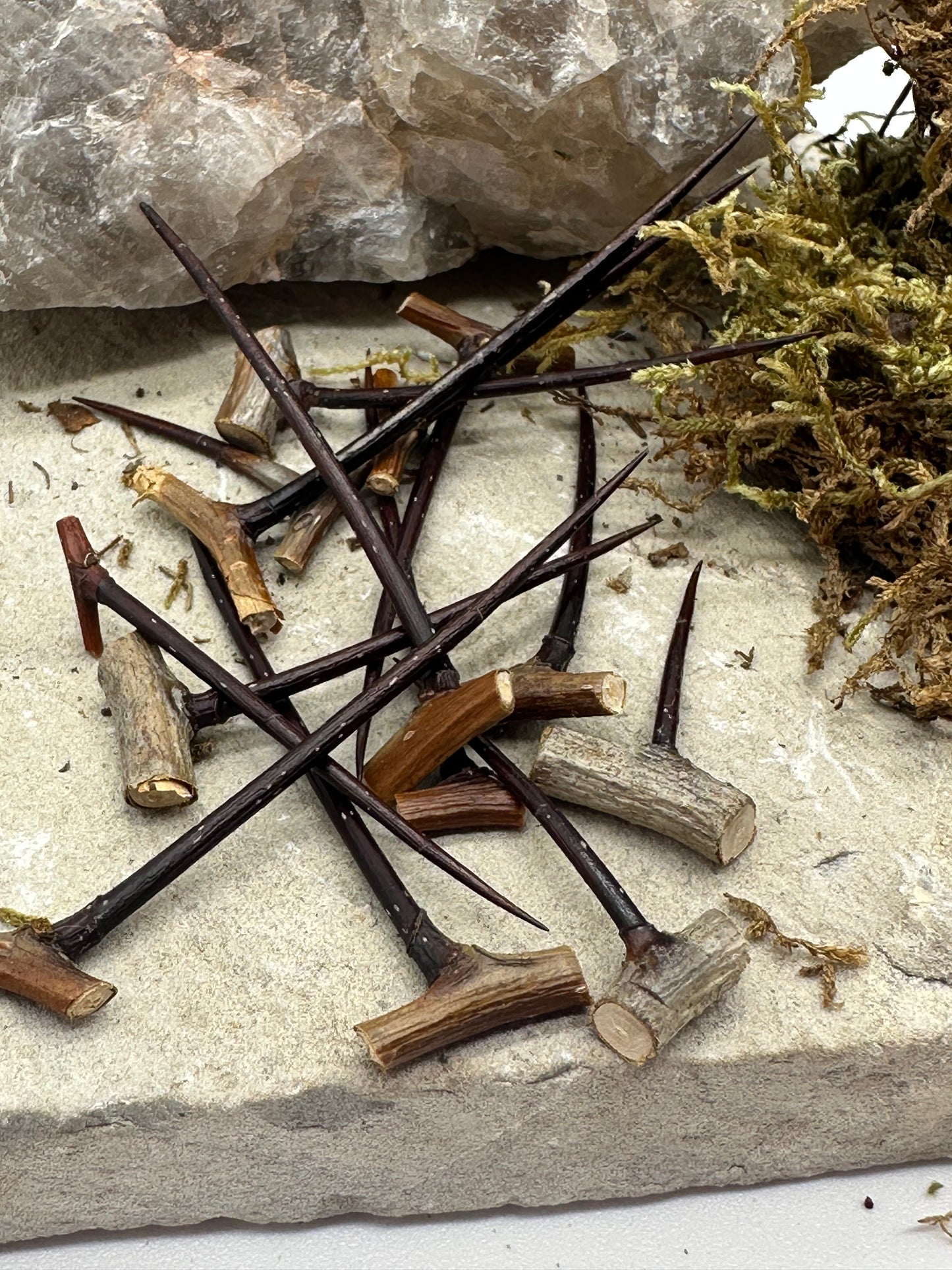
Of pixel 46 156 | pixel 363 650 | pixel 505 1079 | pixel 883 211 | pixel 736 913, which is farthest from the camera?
pixel 883 211

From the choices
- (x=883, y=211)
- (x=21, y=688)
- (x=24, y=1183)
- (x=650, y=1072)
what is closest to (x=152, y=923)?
(x=24, y=1183)

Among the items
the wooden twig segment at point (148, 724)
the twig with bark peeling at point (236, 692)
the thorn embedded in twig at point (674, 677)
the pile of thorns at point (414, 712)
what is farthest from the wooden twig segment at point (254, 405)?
the thorn embedded in twig at point (674, 677)

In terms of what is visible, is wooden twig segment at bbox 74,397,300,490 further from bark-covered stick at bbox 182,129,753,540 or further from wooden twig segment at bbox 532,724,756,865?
wooden twig segment at bbox 532,724,756,865

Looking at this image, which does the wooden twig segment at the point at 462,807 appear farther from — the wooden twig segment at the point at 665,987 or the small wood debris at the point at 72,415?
the small wood debris at the point at 72,415

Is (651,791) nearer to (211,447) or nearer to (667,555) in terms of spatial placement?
(667,555)

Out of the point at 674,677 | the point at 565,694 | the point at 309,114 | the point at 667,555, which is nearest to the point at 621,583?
the point at 667,555

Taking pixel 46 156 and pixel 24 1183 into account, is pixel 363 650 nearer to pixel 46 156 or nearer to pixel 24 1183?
pixel 24 1183
